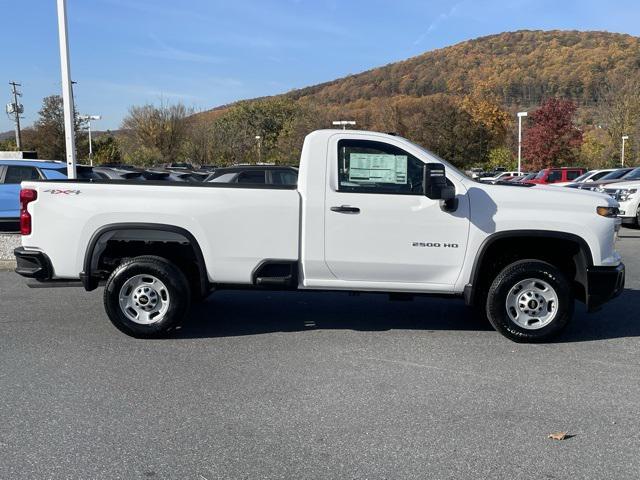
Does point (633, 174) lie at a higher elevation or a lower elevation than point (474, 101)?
lower

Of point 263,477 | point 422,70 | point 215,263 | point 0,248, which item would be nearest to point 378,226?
point 215,263

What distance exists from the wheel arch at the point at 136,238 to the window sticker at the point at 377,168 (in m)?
1.69

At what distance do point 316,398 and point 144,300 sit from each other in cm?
233

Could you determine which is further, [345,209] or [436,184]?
[345,209]

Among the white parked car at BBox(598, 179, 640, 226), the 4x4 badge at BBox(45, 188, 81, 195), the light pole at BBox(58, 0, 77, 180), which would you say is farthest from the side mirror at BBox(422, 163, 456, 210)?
the white parked car at BBox(598, 179, 640, 226)

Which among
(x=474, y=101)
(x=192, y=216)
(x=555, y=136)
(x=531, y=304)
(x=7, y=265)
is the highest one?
(x=474, y=101)

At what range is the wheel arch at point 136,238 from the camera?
5770 mm

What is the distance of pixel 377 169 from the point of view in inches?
229

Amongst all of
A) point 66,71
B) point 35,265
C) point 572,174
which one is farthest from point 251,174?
point 572,174

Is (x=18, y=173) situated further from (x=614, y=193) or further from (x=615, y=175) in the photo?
(x=615, y=175)

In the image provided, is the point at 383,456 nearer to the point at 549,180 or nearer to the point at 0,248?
the point at 0,248

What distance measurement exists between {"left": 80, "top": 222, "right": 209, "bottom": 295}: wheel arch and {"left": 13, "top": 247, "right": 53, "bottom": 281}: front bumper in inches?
14.5

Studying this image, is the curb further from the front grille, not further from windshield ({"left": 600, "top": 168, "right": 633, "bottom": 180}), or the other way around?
windshield ({"left": 600, "top": 168, "right": 633, "bottom": 180})

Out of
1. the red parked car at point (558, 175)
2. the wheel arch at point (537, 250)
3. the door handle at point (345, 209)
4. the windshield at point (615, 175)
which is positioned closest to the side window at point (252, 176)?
the door handle at point (345, 209)
